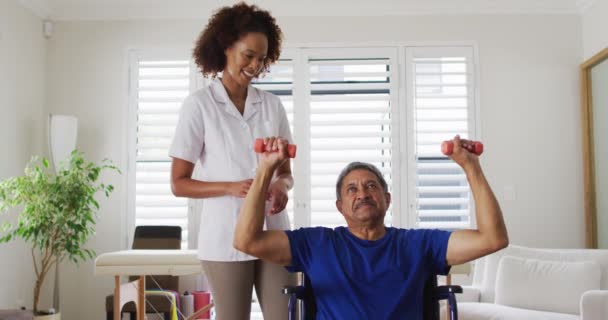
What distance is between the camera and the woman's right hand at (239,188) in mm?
1536

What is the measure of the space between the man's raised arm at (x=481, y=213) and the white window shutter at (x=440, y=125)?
9.36 feet

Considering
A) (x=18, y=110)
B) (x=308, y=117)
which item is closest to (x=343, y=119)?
(x=308, y=117)

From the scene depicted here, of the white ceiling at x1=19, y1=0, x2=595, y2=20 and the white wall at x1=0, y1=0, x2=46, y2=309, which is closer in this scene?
the white wall at x1=0, y1=0, x2=46, y2=309

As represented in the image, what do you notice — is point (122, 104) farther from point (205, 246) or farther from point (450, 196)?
point (205, 246)

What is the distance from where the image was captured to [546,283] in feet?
10.7

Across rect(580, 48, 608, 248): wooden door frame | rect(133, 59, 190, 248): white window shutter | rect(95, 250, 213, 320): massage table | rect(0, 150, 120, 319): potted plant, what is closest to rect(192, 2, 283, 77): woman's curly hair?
rect(95, 250, 213, 320): massage table

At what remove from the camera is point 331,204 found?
4.34m

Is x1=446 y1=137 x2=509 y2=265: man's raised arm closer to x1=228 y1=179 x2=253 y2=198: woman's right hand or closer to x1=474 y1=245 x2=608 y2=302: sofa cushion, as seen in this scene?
x1=228 y1=179 x2=253 y2=198: woman's right hand

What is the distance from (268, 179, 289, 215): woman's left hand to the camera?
1.58 meters

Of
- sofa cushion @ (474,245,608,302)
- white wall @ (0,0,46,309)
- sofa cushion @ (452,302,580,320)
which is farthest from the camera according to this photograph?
white wall @ (0,0,46,309)

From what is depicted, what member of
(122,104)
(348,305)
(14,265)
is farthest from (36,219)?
(348,305)

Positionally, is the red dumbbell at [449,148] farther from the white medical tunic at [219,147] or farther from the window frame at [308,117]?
the window frame at [308,117]

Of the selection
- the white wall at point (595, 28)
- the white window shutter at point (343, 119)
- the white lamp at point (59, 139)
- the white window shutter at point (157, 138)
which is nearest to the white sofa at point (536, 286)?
the white window shutter at point (343, 119)

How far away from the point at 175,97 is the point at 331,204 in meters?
1.41
